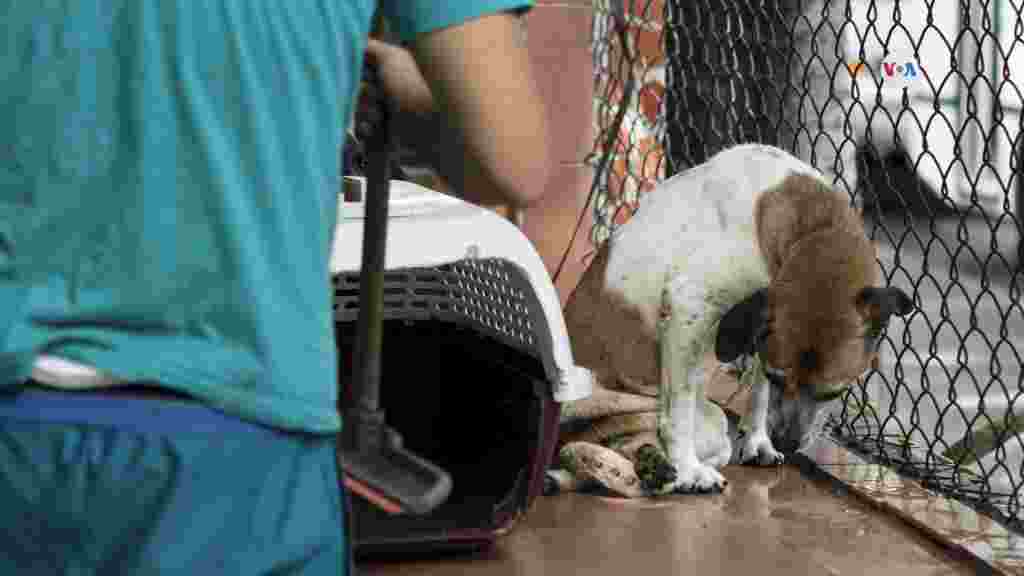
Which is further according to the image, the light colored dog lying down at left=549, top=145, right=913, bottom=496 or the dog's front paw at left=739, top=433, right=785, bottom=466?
the dog's front paw at left=739, top=433, right=785, bottom=466

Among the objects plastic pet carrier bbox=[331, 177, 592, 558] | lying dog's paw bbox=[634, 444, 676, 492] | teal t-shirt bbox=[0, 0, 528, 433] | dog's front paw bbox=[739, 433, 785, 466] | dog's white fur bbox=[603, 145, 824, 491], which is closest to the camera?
teal t-shirt bbox=[0, 0, 528, 433]

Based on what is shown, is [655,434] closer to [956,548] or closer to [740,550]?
[740,550]

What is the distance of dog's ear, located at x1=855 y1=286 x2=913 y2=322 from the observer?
14.9ft

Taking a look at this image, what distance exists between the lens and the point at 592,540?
14.5 feet

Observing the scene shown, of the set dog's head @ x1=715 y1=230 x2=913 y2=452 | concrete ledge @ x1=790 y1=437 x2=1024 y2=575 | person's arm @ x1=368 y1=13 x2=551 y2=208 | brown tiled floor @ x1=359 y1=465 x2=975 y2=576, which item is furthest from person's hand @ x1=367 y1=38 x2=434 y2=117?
dog's head @ x1=715 y1=230 x2=913 y2=452

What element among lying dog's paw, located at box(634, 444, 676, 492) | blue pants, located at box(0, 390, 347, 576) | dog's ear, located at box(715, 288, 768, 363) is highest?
blue pants, located at box(0, 390, 347, 576)

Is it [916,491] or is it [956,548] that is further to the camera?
[916,491]

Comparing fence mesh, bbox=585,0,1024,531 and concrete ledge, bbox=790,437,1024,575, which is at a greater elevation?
fence mesh, bbox=585,0,1024,531

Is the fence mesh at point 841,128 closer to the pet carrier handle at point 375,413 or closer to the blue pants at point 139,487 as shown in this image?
the pet carrier handle at point 375,413

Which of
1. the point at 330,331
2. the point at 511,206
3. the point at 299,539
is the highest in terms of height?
the point at 511,206

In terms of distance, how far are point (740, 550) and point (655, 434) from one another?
2.16ft

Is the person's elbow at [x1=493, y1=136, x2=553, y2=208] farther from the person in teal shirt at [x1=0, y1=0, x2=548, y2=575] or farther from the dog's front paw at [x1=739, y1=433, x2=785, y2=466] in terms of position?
the dog's front paw at [x1=739, y1=433, x2=785, y2=466]

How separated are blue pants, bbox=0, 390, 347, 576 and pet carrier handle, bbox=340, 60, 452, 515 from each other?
0.08m

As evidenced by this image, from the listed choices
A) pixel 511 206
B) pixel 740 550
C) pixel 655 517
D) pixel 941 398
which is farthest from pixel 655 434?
pixel 941 398
